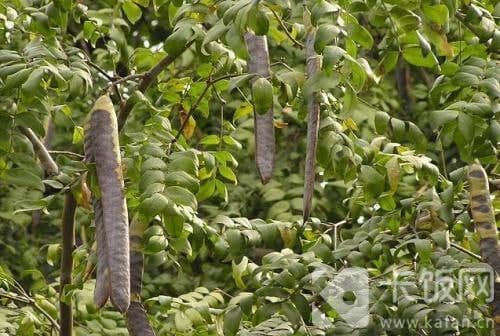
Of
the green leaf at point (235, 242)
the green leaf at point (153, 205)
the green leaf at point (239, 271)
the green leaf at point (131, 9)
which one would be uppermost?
the green leaf at point (131, 9)

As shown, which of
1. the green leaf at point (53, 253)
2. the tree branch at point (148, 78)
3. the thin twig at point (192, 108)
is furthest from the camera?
the green leaf at point (53, 253)

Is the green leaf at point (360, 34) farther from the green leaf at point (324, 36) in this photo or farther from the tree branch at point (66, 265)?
the tree branch at point (66, 265)

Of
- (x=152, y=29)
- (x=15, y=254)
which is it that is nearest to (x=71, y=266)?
(x=15, y=254)

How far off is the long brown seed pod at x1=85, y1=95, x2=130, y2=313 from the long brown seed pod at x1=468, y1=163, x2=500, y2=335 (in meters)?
0.71

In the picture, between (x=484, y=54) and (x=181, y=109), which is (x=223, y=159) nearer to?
(x=181, y=109)

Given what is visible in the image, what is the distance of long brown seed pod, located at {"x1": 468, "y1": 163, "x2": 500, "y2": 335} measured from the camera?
2.11 meters

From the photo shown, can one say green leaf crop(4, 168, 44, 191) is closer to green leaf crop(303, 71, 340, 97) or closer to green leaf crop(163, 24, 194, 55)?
green leaf crop(163, 24, 194, 55)

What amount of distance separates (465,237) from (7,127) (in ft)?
3.64

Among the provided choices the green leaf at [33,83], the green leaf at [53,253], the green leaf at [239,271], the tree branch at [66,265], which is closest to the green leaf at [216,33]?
the green leaf at [33,83]

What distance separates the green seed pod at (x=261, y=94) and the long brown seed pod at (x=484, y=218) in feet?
1.61

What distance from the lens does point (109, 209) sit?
1845 millimetres

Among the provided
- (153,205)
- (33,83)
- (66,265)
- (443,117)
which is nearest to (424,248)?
(443,117)

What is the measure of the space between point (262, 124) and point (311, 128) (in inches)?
3.5

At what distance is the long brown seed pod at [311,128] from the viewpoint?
1851 millimetres
